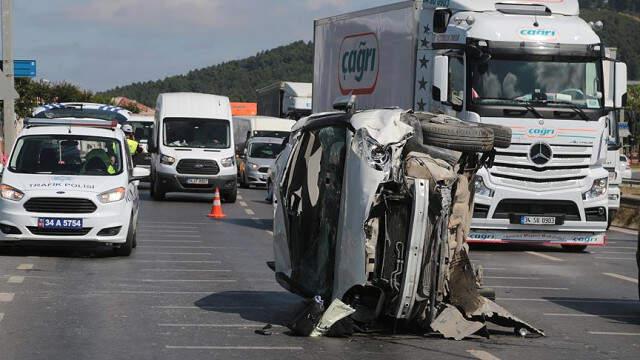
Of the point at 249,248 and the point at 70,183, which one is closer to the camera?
the point at 70,183

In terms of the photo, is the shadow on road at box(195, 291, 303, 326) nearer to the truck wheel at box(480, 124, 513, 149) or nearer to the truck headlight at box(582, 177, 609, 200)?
the truck wheel at box(480, 124, 513, 149)

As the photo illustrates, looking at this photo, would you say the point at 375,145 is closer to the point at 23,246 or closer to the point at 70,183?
the point at 70,183

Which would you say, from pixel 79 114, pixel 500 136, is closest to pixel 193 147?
pixel 79 114

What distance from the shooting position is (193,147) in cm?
3316

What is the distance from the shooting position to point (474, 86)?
62.8ft

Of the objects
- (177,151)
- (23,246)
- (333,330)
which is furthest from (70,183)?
(177,151)

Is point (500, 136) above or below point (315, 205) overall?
above

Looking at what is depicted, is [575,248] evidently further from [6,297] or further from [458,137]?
[6,297]

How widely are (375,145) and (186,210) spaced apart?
1957 cm

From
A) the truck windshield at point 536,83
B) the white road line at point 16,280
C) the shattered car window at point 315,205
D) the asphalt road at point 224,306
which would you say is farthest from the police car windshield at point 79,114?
the shattered car window at point 315,205

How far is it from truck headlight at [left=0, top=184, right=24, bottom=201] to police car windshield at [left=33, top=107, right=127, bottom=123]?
1604 centimetres

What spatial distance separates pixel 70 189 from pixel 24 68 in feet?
72.0

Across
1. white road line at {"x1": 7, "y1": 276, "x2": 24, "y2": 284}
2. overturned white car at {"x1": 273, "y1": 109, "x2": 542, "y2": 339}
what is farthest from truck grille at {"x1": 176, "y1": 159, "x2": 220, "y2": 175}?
overturned white car at {"x1": 273, "y1": 109, "x2": 542, "y2": 339}

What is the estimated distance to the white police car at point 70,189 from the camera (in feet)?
54.9
